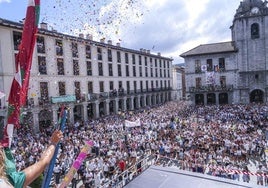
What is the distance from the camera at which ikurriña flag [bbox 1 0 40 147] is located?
314cm

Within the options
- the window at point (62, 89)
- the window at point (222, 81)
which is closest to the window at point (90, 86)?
the window at point (62, 89)

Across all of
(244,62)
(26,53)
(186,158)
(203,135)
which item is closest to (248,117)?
(203,135)

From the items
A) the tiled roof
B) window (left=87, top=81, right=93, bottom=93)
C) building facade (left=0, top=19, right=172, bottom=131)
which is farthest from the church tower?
window (left=87, top=81, right=93, bottom=93)

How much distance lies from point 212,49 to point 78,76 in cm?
2552

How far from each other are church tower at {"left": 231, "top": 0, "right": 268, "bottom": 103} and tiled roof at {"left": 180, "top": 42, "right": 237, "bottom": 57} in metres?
2.15

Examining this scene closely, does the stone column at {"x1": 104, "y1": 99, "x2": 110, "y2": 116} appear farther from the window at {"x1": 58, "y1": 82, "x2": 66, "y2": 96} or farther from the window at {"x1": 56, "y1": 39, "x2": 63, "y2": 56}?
the window at {"x1": 56, "y1": 39, "x2": 63, "y2": 56}

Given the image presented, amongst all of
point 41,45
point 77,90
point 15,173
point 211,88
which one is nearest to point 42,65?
point 41,45

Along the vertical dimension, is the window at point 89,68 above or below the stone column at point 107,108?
above

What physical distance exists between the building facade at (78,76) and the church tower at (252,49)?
61.1ft

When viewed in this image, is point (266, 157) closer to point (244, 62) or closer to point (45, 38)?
point (45, 38)

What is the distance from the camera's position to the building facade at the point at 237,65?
44719mm

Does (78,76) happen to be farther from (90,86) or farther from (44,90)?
(44,90)

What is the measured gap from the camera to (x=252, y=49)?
148ft

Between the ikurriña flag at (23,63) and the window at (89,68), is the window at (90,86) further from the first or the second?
the ikurriña flag at (23,63)
